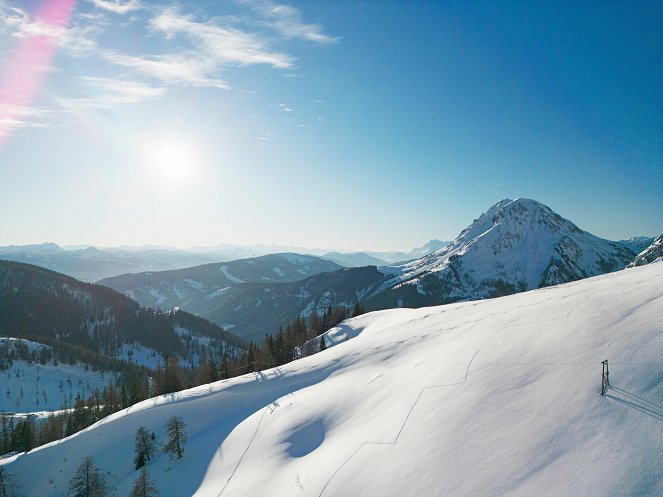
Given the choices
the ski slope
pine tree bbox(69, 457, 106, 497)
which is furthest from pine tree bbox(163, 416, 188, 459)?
pine tree bbox(69, 457, 106, 497)

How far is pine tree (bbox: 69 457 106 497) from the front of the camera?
126 feet

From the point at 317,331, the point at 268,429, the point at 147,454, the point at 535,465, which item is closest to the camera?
the point at 535,465

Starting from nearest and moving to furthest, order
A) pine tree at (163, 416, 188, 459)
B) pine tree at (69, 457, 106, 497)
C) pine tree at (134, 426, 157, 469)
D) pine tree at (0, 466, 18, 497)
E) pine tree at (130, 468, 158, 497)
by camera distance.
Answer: pine tree at (130, 468, 158, 497) < pine tree at (163, 416, 188, 459) < pine tree at (69, 457, 106, 497) < pine tree at (134, 426, 157, 469) < pine tree at (0, 466, 18, 497)

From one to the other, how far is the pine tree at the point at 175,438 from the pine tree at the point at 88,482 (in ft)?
26.3

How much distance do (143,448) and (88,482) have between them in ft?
20.5

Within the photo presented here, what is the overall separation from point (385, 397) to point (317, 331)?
299 feet

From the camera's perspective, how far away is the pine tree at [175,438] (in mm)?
38031

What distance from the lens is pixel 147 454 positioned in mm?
39875

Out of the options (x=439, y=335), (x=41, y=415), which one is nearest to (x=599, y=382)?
(x=439, y=335)

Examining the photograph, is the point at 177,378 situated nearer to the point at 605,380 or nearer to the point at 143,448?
the point at 143,448

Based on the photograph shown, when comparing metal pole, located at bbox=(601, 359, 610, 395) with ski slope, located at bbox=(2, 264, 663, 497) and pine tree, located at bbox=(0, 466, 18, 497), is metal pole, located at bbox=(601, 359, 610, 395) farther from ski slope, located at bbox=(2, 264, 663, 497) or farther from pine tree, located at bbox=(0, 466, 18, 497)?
pine tree, located at bbox=(0, 466, 18, 497)

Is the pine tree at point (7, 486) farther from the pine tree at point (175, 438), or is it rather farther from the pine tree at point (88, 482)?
the pine tree at point (175, 438)

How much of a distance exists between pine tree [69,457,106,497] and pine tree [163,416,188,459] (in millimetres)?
8012

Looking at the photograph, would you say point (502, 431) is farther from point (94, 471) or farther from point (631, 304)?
point (94, 471)
